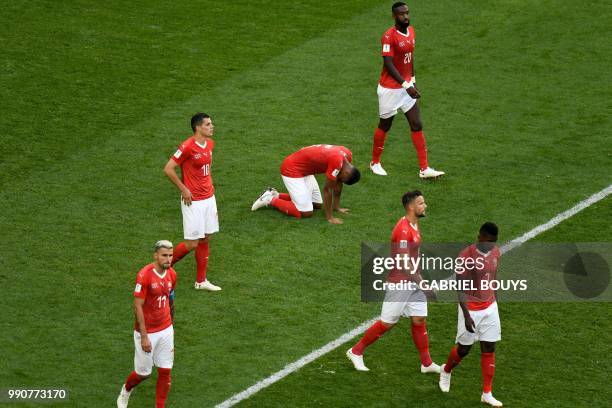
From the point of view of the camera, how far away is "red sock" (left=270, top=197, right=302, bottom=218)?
15508 mm

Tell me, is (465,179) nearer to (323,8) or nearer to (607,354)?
(607,354)

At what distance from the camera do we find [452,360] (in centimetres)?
1185

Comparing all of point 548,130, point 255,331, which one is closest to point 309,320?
point 255,331

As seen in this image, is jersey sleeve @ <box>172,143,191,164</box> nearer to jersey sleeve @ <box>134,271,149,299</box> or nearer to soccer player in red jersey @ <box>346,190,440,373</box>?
jersey sleeve @ <box>134,271,149,299</box>

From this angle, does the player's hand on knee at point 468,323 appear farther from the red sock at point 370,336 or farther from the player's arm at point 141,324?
the player's arm at point 141,324

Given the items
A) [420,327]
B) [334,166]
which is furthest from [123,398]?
[334,166]

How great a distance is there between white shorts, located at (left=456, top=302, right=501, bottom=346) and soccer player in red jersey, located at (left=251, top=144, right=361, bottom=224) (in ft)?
12.2

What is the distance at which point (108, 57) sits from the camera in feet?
65.7

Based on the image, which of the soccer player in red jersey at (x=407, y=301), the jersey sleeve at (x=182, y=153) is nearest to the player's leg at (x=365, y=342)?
the soccer player in red jersey at (x=407, y=301)

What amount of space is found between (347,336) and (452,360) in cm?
155

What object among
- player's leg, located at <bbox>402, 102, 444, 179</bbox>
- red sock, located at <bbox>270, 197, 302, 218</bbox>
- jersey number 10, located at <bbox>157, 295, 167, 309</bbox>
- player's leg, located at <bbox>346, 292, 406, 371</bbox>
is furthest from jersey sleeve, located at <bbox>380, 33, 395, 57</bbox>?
jersey number 10, located at <bbox>157, 295, 167, 309</bbox>

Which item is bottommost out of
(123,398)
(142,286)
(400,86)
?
(123,398)

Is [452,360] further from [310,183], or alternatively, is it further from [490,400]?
[310,183]

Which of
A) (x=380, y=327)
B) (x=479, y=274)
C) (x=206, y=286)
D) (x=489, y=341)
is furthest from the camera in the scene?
(x=206, y=286)
